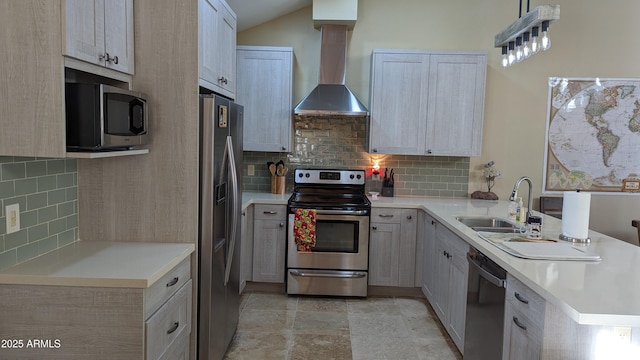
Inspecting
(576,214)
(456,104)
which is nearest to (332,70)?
(456,104)

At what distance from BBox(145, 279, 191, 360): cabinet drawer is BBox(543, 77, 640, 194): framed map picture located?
3.85 meters

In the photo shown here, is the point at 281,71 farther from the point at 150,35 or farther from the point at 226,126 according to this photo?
the point at 150,35

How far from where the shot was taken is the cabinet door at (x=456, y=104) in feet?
13.9

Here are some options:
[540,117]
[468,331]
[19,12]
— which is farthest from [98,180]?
[540,117]

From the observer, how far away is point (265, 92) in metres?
4.37

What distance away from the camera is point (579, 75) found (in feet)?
14.9

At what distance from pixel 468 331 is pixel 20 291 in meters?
2.40

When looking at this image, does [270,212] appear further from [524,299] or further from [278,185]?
[524,299]

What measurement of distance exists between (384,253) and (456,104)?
62.1 inches

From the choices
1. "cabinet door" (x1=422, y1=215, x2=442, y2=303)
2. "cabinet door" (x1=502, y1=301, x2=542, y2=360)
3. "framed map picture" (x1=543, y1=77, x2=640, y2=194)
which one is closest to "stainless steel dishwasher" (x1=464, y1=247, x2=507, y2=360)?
"cabinet door" (x1=502, y1=301, x2=542, y2=360)

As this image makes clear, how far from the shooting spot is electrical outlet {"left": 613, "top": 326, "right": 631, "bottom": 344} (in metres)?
1.72

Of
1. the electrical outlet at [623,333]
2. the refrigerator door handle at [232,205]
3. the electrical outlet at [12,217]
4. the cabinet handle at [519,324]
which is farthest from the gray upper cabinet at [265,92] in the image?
the electrical outlet at [623,333]

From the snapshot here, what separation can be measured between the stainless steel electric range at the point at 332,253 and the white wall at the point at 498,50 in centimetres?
130

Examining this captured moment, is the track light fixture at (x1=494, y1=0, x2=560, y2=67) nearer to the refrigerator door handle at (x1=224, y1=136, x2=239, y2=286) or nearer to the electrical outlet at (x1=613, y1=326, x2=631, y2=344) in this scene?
the electrical outlet at (x1=613, y1=326, x2=631, y2=344)
